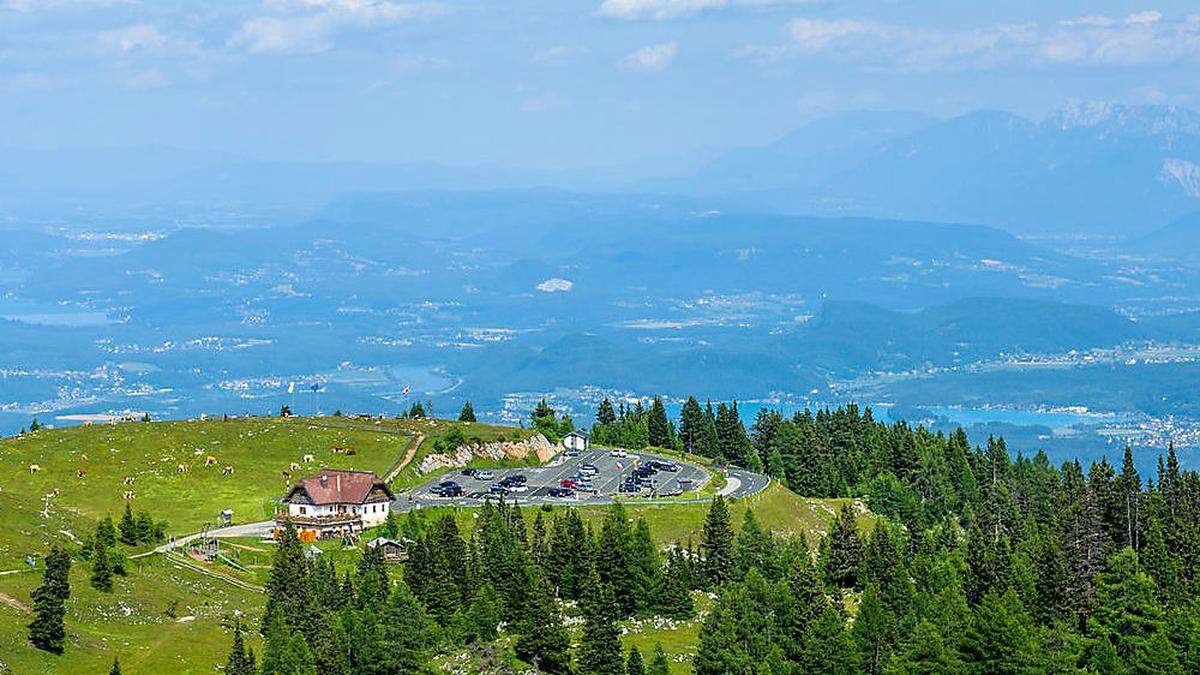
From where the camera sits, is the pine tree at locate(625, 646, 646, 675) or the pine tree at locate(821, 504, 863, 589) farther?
the pine tree at locate(821, 504, 863, 589)

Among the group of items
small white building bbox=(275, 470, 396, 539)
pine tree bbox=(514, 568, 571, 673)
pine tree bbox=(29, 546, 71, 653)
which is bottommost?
pine tree bbox=(514, 568, 571, 673)

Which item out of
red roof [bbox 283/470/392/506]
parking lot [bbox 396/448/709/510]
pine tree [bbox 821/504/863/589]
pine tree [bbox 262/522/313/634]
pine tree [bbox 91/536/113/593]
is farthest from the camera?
parking lot [bbox 396/448/709/510]

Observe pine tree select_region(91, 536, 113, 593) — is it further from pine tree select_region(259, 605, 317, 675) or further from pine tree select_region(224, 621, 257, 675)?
pine tree select_region(224, 621, 257, 675)

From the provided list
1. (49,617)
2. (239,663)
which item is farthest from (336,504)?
(239,663)

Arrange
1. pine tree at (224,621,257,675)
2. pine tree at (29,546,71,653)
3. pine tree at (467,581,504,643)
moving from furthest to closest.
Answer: pine tree at (467,581,504,643)
pine tree at (29,546,71,653)
pine tree at (224,621,257,675)

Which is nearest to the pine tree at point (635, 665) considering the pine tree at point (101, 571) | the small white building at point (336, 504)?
the pine tree at point (101, 571)

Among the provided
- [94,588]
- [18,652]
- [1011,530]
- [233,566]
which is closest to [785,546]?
[1011,530]

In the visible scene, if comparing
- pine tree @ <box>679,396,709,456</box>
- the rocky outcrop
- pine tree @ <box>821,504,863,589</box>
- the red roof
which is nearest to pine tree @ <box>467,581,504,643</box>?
the red roof

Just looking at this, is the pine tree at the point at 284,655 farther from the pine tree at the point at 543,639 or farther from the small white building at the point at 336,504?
the small white building at the point at 336,504

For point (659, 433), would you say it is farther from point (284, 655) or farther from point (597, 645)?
point (284, 655)
